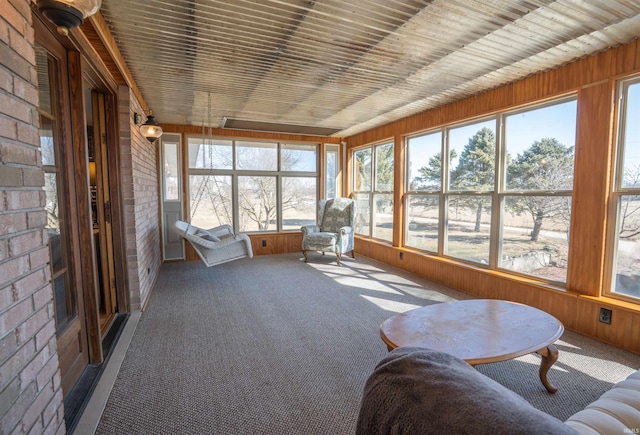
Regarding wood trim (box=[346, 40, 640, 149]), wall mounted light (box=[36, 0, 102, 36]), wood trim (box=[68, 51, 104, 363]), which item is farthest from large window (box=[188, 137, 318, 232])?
wall mounted light (box=[36, 0, 102, 36])

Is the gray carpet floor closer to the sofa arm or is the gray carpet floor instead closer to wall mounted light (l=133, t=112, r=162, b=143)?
the sofa arm

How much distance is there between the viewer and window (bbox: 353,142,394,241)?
569 centimetres

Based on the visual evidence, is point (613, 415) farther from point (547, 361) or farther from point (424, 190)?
point (424, 190)

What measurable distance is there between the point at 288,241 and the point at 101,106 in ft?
13.4

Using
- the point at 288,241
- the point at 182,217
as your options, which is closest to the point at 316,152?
the point at 288,241

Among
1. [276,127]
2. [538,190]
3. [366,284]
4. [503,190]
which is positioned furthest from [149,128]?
[538,190]

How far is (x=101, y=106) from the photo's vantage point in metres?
2.98

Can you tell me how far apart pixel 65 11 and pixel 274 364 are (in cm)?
227

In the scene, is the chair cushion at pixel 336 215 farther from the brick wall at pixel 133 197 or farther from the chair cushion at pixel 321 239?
the brick wall at pixel 133 197

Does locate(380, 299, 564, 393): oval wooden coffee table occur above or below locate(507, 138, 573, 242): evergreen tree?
below

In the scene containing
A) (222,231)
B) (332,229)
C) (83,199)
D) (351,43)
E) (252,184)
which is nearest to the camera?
(83,199)

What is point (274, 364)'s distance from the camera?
2328 millimetres

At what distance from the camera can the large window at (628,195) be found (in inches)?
101

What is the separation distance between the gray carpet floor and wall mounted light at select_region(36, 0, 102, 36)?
76.1 inches
